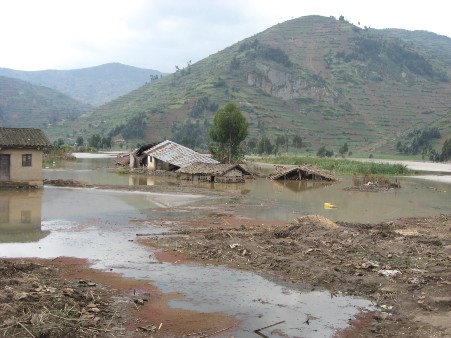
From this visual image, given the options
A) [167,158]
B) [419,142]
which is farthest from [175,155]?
[419,142]

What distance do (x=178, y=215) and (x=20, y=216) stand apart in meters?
7.51

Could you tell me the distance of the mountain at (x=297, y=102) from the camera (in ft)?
454

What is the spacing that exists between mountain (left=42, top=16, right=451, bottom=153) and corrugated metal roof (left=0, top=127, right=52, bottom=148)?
3056 inches

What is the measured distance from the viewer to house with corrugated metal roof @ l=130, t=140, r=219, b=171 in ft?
176

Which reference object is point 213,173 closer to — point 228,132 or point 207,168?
point 207,168

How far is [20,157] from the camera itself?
3266 centimetres

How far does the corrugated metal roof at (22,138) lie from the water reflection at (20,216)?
124 inches

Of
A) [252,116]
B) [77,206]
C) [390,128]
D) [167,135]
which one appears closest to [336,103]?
[390,128]

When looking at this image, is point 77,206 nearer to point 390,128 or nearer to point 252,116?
point 252,116

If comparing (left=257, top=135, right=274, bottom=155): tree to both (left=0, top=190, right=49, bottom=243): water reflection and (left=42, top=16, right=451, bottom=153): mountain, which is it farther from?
(left=0, top=190, right=49, bottom=243): water reflection

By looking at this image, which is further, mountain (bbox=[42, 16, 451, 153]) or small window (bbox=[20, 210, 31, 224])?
mountain (bbox=[42, 16, 451, 153])

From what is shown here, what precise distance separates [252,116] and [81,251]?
5072 inches

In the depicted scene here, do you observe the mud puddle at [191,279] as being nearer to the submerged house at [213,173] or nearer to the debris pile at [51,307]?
the debris pile at [51,307]

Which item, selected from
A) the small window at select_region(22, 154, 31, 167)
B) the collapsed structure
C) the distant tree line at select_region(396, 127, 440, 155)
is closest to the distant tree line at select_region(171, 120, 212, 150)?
the distant tree line at select_region(396, 127, 440, 155)
